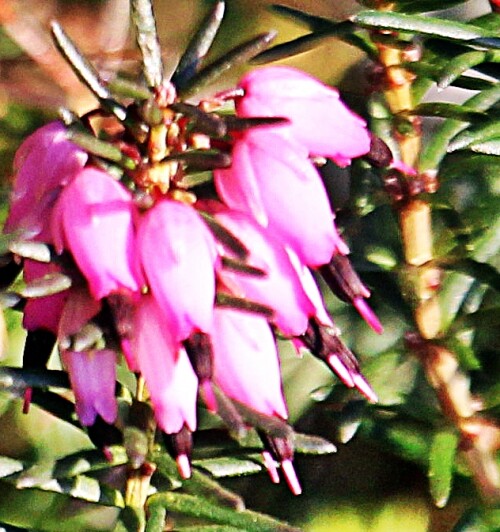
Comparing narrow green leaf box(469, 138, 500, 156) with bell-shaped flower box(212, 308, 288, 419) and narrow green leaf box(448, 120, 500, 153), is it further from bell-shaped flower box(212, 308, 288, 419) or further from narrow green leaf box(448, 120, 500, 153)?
bell-shaped flower box(212, 308, 288, 419)

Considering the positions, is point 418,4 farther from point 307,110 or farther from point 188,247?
point 188,247

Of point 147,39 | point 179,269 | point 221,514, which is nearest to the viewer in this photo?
point 179,269

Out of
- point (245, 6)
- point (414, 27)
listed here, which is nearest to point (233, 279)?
point (414, 27)

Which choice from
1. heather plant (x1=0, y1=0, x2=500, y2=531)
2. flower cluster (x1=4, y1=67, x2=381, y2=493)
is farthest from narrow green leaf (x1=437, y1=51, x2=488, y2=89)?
flower cluster (x1=4, y1=67, x2=381, y2=493)

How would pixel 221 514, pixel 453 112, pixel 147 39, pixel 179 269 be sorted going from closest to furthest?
pixel 179 269
pixel 147 39
pixel 221 514
pixel 453 112

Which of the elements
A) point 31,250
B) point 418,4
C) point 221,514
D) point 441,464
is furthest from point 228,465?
point 418,4

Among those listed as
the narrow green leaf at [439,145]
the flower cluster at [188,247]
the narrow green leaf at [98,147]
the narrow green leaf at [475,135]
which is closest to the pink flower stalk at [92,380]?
the flower cluster at [188,247]

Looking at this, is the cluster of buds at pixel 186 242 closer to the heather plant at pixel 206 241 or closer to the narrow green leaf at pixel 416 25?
the heather plant at pixel 206 241
